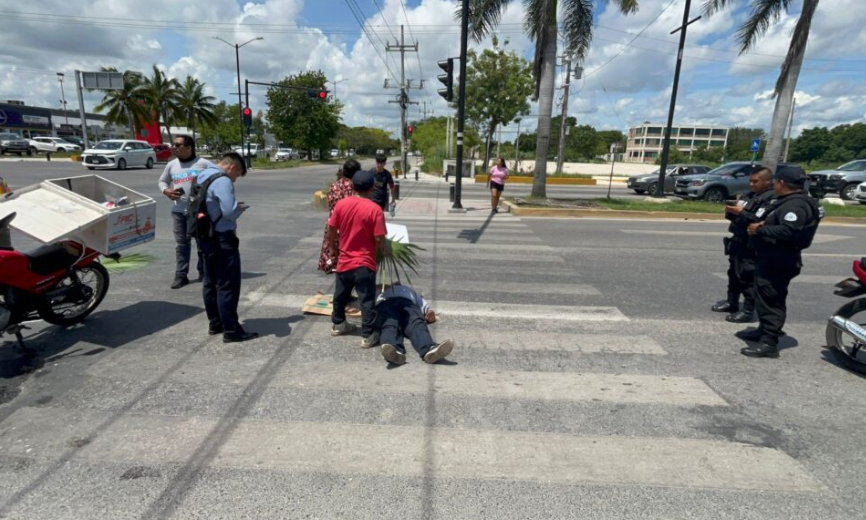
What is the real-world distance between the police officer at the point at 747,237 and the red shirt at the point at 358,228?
3945 millimetres

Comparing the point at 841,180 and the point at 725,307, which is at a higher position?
the point at 841,180

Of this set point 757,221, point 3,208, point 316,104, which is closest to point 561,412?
point 757,221

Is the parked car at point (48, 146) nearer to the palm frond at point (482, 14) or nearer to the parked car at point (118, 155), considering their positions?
the parked car at point (118, 155)

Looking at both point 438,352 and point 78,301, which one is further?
point 78,301

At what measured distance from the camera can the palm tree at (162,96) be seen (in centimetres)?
4681

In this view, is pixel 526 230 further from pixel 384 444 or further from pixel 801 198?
pixel 384 444

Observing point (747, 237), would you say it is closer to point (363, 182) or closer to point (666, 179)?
point (363, 182)

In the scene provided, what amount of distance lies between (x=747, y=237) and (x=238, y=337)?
5.65 meters

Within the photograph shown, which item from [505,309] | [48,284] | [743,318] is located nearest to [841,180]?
[743,318]

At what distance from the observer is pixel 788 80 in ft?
51.4

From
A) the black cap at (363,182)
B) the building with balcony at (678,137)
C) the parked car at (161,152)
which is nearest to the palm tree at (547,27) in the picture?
the black cap at (363,182)

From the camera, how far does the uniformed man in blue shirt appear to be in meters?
4.14

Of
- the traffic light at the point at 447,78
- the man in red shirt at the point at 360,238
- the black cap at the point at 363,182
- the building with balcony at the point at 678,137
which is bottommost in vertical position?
the man in red shirt at the point at 360,238

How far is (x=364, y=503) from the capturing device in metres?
2.45
